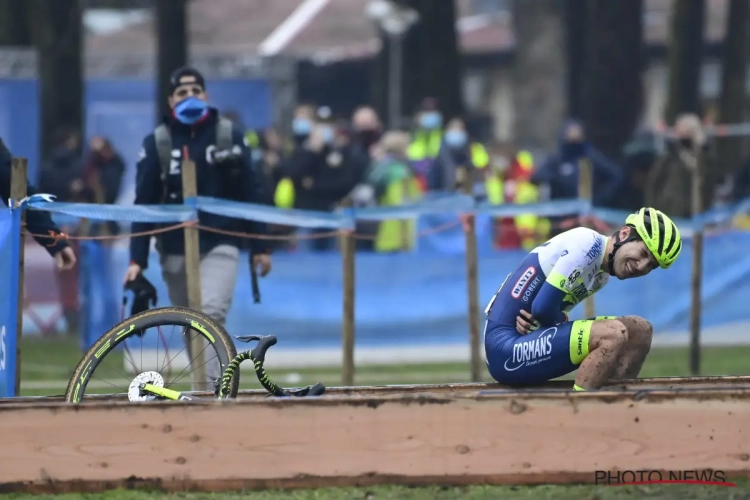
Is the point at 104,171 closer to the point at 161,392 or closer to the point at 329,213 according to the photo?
the point at 329,213

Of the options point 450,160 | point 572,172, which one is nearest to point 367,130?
point 450,160

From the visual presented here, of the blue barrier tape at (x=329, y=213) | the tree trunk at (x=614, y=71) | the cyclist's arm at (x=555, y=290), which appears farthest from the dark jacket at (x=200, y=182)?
the tree trunk at (x=614, y=71)

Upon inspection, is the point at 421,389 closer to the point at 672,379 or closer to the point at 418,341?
the point at 672,379

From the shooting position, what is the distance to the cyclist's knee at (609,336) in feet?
26.4

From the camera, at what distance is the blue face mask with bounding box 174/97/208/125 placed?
1045cm

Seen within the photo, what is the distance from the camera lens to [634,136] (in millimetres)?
27562

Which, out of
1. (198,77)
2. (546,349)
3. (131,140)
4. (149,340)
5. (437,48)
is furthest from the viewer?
(437,48)

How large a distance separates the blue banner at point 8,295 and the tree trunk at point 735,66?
22.8 metres

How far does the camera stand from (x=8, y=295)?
9.43 m

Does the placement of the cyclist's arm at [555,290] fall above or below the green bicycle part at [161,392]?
above

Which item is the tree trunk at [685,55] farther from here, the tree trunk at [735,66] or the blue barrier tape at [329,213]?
the blue barrier tape at [329,213]

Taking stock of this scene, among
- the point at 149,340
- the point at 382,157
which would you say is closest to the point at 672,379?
the point at 149,340

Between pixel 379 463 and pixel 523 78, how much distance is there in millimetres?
34055

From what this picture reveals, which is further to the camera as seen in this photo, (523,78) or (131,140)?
(523,78)
